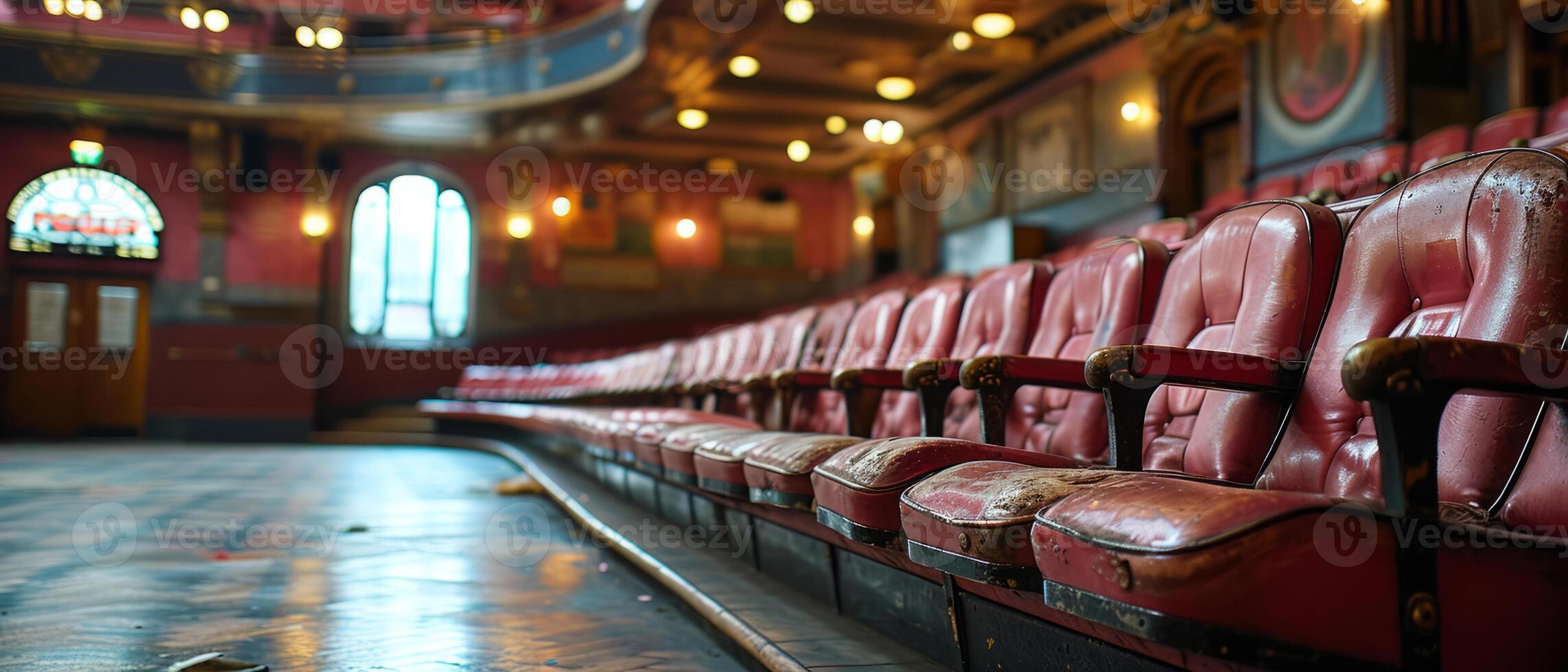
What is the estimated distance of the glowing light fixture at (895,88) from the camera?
8727 mm

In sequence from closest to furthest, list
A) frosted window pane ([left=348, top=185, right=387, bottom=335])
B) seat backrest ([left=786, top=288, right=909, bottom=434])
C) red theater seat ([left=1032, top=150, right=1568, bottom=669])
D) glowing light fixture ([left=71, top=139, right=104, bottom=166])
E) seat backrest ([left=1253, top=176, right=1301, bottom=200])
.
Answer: red theater seat ([left=1032, top=150, right=1568, bottom=669])
seat backrest ([left=786, top=288, right=909, bottom=434])
seat backrest ([left=1253, top=176, right=1301, bottom=200])
glowing light fixture ([left=71, top=139, right=104, bottom=166])
frosted window pane ([left=348, top=185, right=387, bottom=335])

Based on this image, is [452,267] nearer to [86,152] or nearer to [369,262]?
[369,262]

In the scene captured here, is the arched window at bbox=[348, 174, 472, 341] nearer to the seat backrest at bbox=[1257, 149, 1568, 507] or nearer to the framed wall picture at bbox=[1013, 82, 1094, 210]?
the framed wall picture at bbox=[1013, 82, 1094, 210]

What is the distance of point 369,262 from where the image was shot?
11.6 metres

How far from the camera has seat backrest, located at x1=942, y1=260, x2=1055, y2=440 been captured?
7.45 ft

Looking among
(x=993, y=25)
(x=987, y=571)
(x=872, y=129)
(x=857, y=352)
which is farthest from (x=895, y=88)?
(x=987, y=571)

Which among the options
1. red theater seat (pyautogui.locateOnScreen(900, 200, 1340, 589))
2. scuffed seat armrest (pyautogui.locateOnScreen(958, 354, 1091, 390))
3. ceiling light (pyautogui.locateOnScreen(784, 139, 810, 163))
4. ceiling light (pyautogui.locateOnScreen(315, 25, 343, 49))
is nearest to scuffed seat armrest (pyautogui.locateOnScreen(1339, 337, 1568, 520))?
red theater seat (pyautogui.locateOnScreen(900, 200, 1340, 589))

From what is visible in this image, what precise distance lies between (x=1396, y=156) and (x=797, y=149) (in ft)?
22.6

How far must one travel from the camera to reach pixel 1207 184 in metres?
7.38

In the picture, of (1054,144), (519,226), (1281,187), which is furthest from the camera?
(519,226)

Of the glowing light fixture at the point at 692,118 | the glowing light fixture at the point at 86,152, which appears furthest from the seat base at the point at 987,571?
the glowing light fixture at the point at 86,152

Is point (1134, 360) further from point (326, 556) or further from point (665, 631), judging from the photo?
point (326, 556)

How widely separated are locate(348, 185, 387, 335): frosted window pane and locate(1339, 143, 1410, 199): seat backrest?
984 cm

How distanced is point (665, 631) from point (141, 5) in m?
11.4
